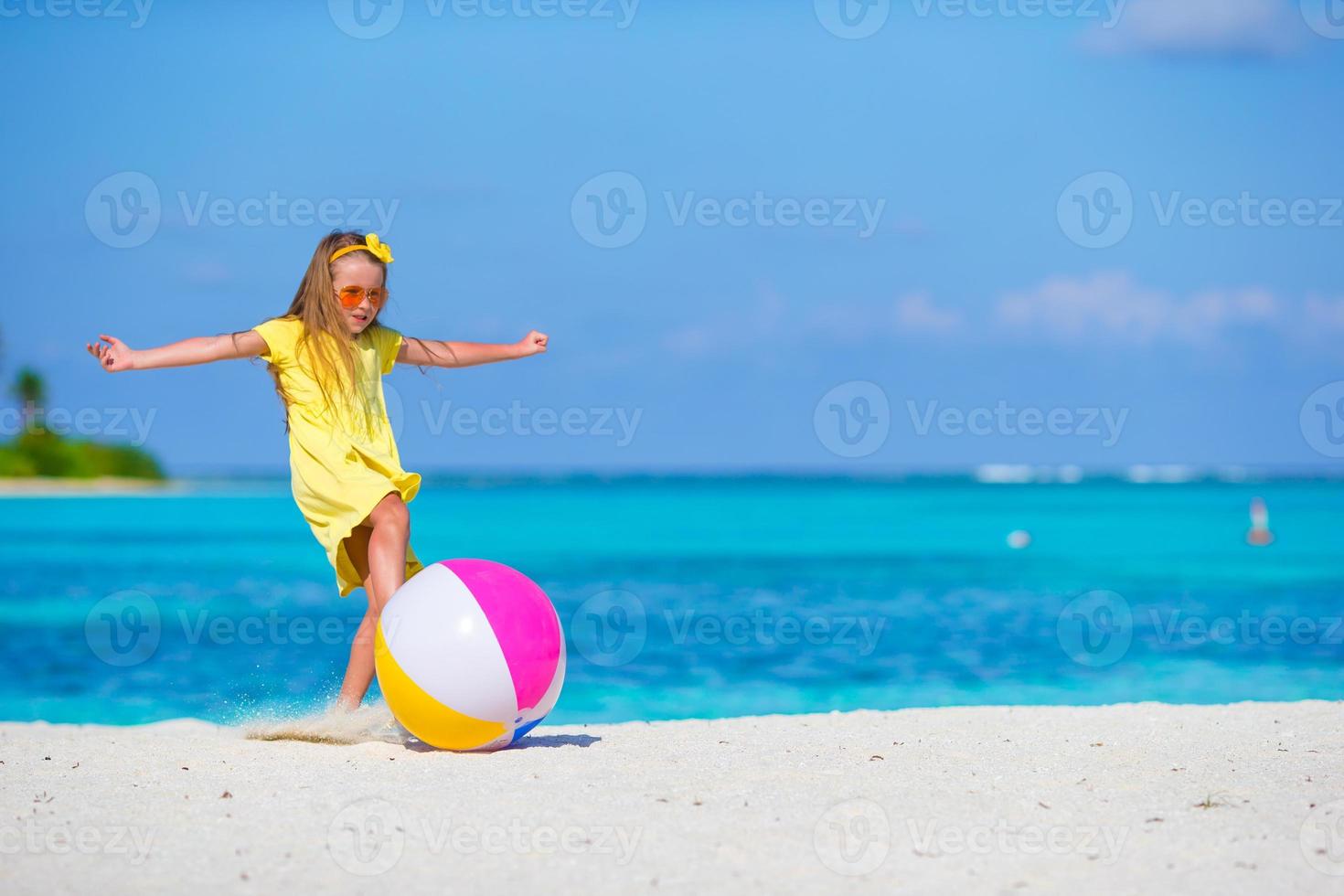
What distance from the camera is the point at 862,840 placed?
180 inches

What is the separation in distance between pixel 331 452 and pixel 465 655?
49.4 inches

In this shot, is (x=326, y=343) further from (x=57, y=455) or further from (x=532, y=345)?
(x=57, y=455)

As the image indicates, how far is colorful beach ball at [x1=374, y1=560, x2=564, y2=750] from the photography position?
582 cm

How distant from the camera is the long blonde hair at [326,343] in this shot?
21.1 feet

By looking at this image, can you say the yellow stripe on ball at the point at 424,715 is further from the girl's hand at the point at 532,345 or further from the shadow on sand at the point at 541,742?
the girl's hand at the point at 532,345

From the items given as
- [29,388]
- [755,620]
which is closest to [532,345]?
[755,620]

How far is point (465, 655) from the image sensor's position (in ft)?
19.1

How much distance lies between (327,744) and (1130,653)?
926 centimetres

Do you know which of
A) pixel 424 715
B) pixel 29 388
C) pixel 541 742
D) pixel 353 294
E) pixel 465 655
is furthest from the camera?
pixel 29 388

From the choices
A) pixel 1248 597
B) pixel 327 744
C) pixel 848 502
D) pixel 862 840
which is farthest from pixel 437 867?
pixel 848 502

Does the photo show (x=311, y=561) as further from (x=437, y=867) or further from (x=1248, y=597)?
(x=437, y=867)

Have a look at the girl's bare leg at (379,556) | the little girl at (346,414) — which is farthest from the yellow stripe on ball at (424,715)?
the little girl at (346,414)

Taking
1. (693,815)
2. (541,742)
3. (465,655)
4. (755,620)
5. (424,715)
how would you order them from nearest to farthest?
(693,815)
(465,655)
(424,715)
(541,742)
(755,620)

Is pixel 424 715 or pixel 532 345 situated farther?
pixel 532 345
